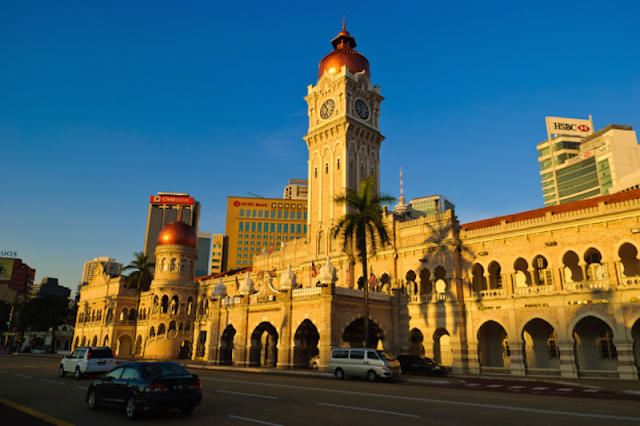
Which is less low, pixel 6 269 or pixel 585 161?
pixel 585 161

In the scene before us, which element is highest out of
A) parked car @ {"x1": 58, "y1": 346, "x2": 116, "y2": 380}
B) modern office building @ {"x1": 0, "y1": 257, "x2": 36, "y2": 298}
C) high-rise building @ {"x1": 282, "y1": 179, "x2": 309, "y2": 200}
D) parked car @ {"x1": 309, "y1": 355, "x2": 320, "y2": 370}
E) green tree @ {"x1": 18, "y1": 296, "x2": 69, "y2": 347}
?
→ high-rise building @ {"x1": 282, "y1": 179, "x2": 309, "y2": 200}

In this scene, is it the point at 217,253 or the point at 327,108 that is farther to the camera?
the point at 217,253

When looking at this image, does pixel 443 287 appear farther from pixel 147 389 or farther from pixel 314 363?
pixel 147 389

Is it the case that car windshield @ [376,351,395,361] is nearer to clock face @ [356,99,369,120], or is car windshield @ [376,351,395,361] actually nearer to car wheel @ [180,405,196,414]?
car wheel @ [180,405,196,414]

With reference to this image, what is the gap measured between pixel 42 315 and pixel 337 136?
221 ft

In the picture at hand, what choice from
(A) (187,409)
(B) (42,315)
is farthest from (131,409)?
(B) (42,315)

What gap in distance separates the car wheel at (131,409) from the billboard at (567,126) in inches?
5967

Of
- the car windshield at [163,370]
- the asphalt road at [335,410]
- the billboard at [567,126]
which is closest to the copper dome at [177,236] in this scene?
the asphalt road at [335,410]

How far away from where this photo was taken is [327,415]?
36.0ft

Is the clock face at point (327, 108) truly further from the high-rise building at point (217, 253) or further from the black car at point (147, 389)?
the high-rise building at point (217, 253)

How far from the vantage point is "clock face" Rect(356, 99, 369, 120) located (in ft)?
156

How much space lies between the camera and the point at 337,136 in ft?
151

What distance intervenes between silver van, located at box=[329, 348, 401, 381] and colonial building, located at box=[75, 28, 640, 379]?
4.94 meters

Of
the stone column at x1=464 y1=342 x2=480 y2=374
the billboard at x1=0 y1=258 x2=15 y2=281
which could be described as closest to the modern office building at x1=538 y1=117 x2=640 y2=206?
the stone column at x1=464 y1=342 x2=480 y2=374
